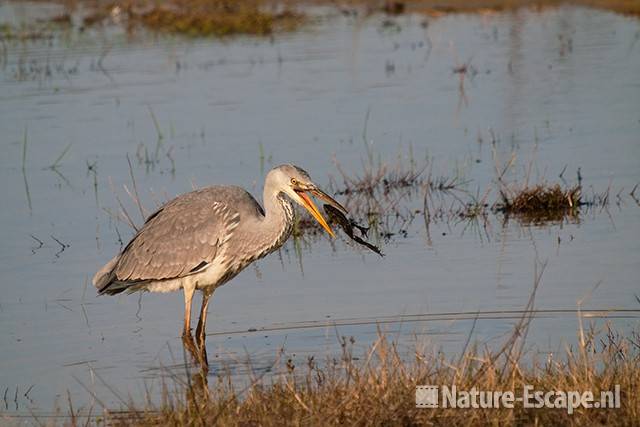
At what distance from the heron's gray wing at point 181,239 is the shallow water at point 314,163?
458mm

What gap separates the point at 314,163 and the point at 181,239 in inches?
191

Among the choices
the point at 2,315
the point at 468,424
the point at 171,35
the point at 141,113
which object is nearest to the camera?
the point at 468,424

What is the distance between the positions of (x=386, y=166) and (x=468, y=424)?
6474 mm

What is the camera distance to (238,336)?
8.88m

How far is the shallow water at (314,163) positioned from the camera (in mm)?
8703

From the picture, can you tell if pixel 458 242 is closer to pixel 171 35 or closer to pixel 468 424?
pixel 468 424

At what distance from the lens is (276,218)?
338 inches

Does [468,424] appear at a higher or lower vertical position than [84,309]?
higher

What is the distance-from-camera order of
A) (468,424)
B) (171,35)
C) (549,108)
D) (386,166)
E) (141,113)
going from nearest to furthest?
(468,424)
(386,166)
(549,108)
(141,113)
(171,35)

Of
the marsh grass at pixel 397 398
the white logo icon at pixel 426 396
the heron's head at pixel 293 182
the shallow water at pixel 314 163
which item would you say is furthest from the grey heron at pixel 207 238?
the white logo icon at pixel 426 396

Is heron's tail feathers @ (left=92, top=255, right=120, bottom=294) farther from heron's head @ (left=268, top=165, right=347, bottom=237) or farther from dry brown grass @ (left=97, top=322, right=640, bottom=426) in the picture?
dry brown grass @ (left=97, top=322, right=640, bottom=426)

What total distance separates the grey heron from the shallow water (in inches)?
14.2

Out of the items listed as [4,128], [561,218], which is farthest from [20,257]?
[4,128]

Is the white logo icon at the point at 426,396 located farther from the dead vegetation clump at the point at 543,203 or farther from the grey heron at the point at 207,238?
the dead vegetation clump at the point at 543,203
